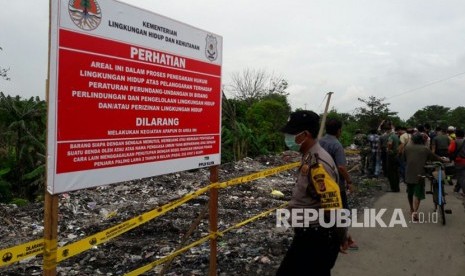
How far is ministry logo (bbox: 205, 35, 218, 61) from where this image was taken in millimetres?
4148

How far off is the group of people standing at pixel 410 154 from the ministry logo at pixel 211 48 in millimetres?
5252

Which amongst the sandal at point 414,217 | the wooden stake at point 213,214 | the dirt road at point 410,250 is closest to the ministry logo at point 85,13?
the wooden stake at point 213,214

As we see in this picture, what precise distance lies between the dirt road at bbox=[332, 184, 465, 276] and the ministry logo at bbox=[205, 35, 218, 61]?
9.95ft

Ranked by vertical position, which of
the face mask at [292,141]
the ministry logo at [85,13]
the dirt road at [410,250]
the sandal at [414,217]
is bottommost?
the dirt road at [410,250]

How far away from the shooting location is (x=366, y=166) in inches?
551

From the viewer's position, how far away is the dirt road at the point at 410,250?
207 inches

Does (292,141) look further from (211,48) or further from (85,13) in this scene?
(85,13)

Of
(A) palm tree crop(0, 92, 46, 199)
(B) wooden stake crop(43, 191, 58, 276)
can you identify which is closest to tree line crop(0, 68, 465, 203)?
(A) palm tree crop(0, 92, 46, 199)

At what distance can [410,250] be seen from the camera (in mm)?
6020

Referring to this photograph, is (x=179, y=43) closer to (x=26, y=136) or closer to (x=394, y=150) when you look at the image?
(x=26, y=136)

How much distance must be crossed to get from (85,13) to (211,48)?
161 centimetres

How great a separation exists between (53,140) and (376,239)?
5489 millimetres

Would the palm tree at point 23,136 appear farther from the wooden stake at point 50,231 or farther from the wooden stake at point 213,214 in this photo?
the wooden stake at point 50,231

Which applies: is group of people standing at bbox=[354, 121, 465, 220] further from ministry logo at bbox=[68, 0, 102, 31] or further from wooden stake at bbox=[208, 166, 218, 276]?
ministry logo at bbox=[68, 0, 102, 31]
